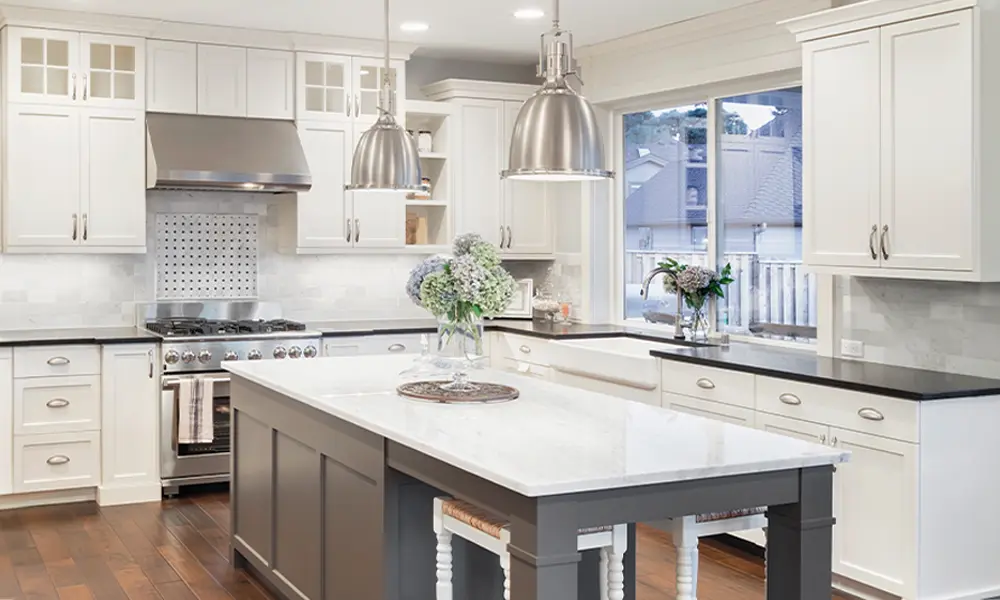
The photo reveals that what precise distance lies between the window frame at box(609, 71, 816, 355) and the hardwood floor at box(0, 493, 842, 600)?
121cm

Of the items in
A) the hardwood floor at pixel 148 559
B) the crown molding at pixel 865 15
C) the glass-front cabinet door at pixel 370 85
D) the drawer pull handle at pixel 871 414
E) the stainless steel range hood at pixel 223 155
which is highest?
the glass-front cabinet door at pixel 370 85

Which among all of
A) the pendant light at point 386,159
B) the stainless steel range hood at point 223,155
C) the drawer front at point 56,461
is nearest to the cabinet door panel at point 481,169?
the stainless steel range hood at point 223,155

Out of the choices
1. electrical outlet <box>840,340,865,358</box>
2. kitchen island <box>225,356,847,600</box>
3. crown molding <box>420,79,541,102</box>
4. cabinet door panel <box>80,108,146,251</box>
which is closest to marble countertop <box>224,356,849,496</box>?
kitchen island <box>225,356,847,600</box>

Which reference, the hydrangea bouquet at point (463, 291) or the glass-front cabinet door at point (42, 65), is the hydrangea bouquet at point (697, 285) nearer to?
the hydrangea bouquet at point (463, 291)

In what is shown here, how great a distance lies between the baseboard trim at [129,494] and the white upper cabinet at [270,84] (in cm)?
227

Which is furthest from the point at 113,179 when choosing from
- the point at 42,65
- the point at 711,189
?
the point at 711,189

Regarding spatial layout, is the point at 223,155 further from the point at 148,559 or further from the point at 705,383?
the point at 705,383

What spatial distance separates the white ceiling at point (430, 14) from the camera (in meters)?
5.79

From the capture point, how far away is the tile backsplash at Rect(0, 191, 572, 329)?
6391 millimetres

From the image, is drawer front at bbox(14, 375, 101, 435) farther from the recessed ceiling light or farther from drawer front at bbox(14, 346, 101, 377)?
the recessed ceiling light

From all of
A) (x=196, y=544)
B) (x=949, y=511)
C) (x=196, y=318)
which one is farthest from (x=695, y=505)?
(x=196, y=318)

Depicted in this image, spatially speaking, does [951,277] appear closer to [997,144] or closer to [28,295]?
[997,144]

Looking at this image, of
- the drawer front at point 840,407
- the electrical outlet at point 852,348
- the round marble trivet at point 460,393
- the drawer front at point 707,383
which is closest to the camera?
the round marble trivet at point 460,393

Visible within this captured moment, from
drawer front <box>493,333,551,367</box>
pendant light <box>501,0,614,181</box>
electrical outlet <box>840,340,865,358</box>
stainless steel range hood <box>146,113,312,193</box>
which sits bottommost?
drawer front <box>493,333,551,367</box>
